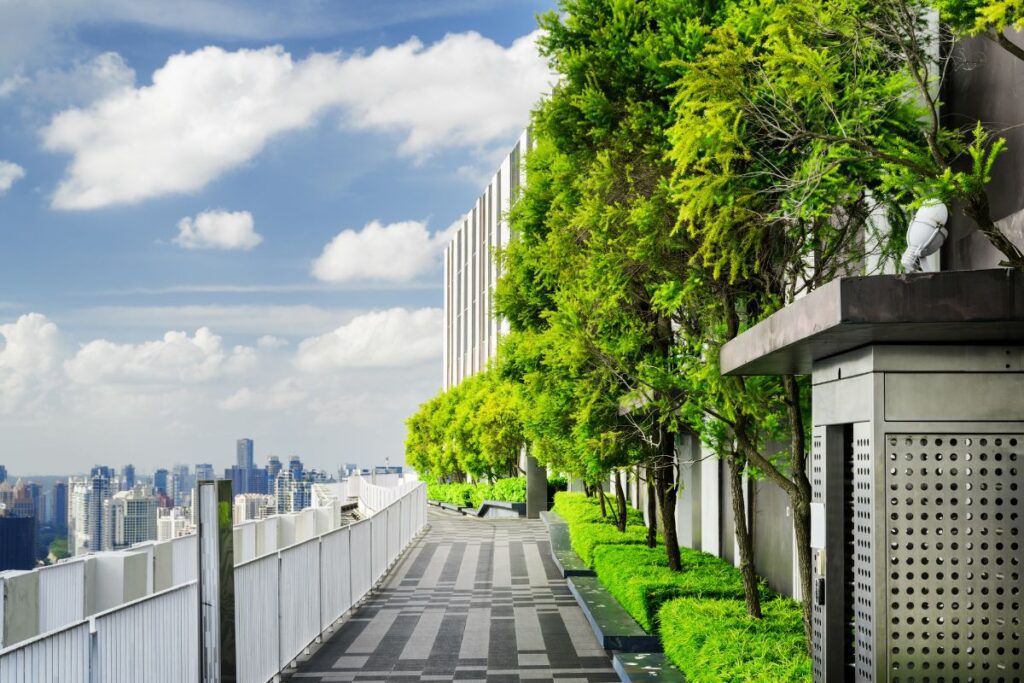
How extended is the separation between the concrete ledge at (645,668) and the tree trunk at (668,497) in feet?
9.70

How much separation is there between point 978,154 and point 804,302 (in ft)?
4.06

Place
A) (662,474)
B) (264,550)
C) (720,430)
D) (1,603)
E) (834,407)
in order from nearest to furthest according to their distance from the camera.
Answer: (834,407), (1,603), (720,430), (662,474), (264,550)

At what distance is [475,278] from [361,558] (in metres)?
57.7

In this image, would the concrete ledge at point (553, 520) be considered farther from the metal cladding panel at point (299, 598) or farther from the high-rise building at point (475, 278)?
the high-rise building at point (475, 278)

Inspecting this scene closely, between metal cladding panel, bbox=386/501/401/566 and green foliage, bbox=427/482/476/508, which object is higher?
metal cladding panel, bbox=386/501/401/566

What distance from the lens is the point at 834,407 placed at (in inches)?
268

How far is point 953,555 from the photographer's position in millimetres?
6000

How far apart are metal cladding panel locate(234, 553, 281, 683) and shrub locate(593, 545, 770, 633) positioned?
14.1 ft

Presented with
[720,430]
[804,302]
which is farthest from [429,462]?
[804,302]

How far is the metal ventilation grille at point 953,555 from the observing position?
5.97 metres

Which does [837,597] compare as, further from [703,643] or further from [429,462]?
[429,462]

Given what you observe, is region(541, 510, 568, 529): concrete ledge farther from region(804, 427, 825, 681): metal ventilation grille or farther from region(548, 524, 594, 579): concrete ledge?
region(804, 427, 825, 681): metal ventilation grille

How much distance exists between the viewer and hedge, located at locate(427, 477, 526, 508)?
4879 cm

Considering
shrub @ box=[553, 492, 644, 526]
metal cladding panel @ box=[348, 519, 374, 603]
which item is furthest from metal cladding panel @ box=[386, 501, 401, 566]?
shrub @ box=[553, 492, 644, 526]
